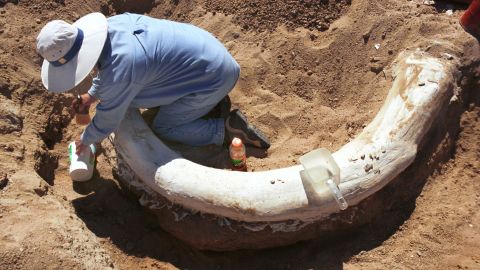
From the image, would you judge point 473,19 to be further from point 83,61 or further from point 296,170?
point 83,61

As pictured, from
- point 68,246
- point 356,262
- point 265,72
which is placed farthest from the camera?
point 265,72

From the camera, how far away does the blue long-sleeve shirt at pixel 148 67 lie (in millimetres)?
2975

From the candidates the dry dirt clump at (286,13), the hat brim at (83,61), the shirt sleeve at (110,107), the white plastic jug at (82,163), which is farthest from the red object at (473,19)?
the white plastic jug at (82,163)

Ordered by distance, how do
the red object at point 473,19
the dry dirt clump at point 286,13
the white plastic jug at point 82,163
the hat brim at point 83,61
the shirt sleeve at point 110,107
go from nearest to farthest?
the hat brim at point 83,61, the shirt sleeve at point 110,107, the white plastic jug at point 82,163, the red object at point 473,19, the dry dirt clump at point 286,13

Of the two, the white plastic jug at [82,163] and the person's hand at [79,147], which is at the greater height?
the person's hand at [79,147]

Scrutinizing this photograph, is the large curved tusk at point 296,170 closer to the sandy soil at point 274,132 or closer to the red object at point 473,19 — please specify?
the sandy soil at point 274,132

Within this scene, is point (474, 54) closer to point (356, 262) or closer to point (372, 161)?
point (372, 161)

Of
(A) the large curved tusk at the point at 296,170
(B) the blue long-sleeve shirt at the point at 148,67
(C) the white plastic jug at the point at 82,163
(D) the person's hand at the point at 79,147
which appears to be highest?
(B) the blue long-sleeve shirt at the point at 148,67

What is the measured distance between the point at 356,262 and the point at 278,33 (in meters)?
2.08

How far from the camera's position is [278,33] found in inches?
170

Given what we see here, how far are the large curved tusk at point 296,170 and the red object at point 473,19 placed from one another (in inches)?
23.3

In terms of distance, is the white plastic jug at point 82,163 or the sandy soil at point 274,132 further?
the white plastic jug at point 82,163

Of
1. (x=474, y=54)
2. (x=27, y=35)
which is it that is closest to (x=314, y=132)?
(x=474, y=54)

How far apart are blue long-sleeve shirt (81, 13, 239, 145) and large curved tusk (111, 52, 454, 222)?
25 centimetres
